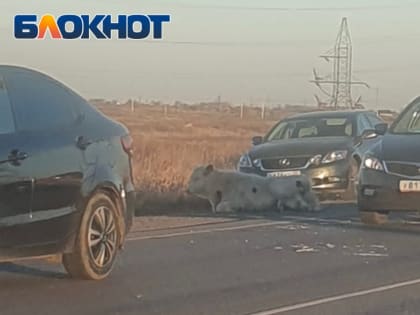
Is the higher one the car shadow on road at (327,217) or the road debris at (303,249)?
the road debris at (303,249)

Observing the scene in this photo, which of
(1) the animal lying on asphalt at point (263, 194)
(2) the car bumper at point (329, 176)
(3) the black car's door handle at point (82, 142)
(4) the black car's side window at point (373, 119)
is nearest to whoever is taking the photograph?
(3) the black car's door handle at point (82, 142)

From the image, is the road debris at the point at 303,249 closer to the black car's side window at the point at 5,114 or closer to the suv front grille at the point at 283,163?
the black car's side window at the point at 5,114

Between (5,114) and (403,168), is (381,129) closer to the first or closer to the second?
(403,168)

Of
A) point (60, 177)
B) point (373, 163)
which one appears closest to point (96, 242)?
point (60, 177)

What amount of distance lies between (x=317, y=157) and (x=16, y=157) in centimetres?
1124

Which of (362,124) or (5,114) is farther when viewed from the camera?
(362,124)

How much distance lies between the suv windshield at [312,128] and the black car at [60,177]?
426 inches

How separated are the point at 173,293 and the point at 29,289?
3.80 ft

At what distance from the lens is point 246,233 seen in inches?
561

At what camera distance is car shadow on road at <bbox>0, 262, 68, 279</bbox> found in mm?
10391

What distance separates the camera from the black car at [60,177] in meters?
9.24

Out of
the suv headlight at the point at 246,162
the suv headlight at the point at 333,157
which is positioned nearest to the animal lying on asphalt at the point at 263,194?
the suv headlight at the point at 246,162

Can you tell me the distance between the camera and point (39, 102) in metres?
9.80

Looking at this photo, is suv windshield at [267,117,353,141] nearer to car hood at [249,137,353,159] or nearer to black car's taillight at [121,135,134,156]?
car hood at [249,137,353,159]
